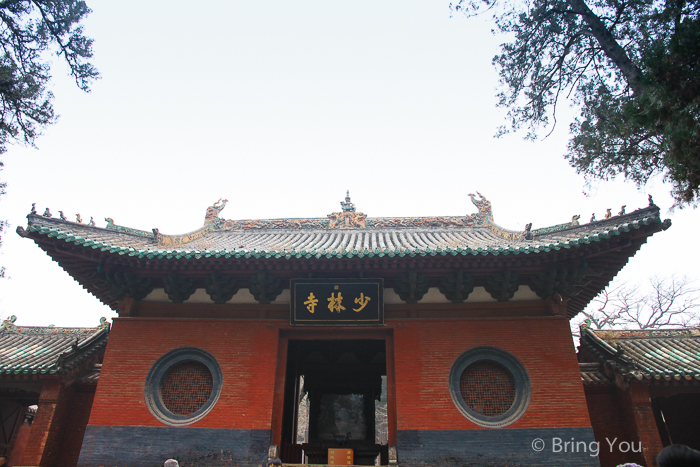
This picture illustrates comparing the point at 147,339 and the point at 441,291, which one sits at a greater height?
the point at 441,291

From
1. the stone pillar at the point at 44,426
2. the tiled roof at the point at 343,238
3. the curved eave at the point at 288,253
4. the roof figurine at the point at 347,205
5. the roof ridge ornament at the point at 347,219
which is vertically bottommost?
the stone pillar at the point at 44,426

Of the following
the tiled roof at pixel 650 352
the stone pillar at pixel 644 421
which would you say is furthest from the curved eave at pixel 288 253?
the stone pillar at pixel 644 421

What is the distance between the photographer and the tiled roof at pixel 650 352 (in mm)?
7887

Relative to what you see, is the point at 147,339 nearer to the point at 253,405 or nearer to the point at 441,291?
the point at 253,405

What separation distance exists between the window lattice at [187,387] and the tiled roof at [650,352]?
25.9ft

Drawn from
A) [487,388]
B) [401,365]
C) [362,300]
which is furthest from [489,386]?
[362,300]

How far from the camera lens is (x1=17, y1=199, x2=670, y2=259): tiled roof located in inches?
265

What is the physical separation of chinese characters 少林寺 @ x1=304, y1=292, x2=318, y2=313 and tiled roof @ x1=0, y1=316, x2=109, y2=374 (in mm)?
5498

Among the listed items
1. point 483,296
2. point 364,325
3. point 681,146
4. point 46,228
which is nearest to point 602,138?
point 681,146

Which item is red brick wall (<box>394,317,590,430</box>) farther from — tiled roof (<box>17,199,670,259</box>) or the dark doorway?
the dark doorway

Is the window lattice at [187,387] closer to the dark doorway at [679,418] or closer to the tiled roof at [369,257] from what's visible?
the tiled roof at [369,257]

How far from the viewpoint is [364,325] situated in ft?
24.4

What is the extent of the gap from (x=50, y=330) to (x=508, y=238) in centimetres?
1260

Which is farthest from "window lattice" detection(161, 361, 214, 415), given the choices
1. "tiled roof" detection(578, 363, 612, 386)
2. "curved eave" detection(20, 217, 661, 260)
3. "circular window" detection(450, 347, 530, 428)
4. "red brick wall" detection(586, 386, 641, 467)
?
"red brick wall" detection(586, 386, 641, 467)
